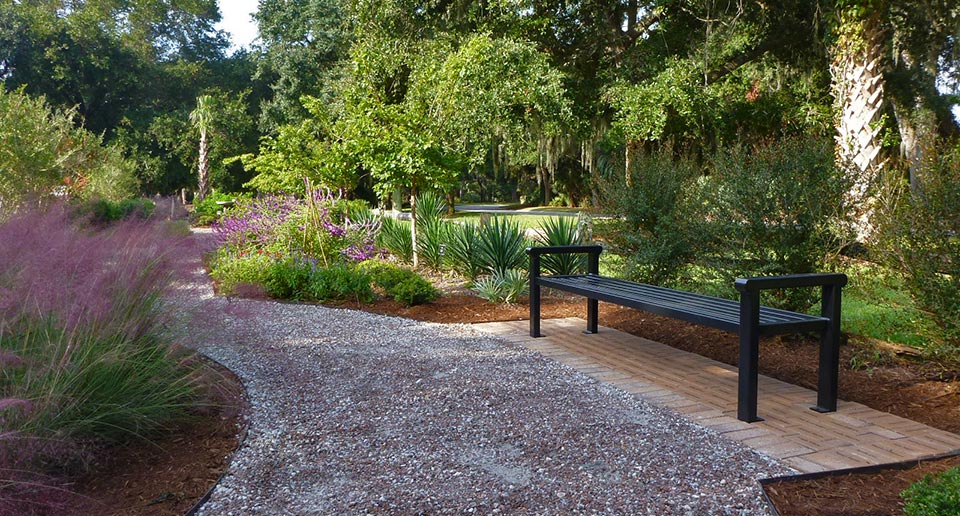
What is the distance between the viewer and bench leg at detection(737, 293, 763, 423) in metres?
3.53

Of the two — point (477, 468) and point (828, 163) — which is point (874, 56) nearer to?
point (828, 163)

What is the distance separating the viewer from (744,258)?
210 inches

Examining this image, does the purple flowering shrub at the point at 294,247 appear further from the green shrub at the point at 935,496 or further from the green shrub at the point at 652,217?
the green shrub at the point at 935,496

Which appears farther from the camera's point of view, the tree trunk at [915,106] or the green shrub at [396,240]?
the tree trunk at [915,106]

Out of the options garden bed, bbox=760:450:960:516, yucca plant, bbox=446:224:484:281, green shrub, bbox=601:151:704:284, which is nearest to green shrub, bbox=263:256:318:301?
yucca plant, bbox=446:224:484:281

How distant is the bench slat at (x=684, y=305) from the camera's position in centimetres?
364

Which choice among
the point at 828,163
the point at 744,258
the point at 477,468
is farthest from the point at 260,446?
the point at 828,163

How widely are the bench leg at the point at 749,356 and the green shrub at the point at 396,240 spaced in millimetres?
7584

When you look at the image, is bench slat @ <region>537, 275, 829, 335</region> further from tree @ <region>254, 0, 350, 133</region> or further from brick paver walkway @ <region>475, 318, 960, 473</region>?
tree @ <region>254, 0, 350, 133</region>

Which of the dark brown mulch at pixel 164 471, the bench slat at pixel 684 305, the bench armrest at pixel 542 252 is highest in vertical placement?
the bench armrest at pixel 542 252

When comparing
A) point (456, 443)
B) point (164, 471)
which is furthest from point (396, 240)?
point (164, 471)

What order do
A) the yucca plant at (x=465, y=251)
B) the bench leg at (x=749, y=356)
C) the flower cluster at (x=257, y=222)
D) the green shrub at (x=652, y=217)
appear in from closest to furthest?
the bench leg at (x=749, y=356), the green shrub at (x=652, y=217), the yucca plant at (x=465, y=251), the flower cluster at (x=257, y=222)

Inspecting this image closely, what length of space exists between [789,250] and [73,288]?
461 centimetres

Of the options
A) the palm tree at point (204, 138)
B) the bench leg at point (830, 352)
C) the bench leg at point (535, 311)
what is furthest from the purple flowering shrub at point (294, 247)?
the palm tree at point (204, 138)
